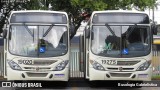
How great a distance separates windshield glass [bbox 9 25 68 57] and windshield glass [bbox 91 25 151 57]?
1318 millimetres

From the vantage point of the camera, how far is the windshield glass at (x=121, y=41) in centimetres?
1483

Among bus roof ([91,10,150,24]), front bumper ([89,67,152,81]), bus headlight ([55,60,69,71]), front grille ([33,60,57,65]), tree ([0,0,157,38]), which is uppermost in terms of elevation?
bus roof ([91,10,150,24])

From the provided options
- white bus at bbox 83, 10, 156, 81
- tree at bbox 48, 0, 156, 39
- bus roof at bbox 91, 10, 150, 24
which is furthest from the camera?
tree at bbox 48, 0, 156, 39

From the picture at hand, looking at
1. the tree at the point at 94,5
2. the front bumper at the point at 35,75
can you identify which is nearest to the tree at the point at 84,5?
the tree at the point at 94,5

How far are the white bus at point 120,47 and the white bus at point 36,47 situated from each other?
40.1 inches

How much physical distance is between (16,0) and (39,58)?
12.1 metres

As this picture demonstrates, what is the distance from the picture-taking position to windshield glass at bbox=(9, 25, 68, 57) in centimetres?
1495

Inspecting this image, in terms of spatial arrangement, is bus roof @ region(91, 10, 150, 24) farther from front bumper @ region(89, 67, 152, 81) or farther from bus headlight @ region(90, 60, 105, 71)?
front bumper @ region(89, 67, 152, 81)

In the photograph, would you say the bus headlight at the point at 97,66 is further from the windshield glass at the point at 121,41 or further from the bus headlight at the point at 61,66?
the bus headlight at the point at 61,66

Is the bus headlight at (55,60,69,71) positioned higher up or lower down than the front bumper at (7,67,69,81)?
higher up

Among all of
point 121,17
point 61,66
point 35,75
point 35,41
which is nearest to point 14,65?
point 35,75

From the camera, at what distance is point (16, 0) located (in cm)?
2620

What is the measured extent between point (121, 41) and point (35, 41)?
10.3 ft

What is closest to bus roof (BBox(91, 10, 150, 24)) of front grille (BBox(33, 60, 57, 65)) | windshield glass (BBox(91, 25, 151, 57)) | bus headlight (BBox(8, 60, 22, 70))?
windshield glass (BBox(91, 25, 151, 57))
